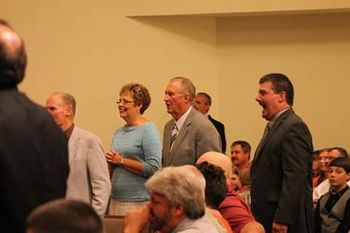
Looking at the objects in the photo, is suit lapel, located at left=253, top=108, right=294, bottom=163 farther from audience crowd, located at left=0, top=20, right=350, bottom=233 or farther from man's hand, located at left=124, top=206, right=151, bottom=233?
man's hand, located at left=124, top=206, right=151, bottom=233

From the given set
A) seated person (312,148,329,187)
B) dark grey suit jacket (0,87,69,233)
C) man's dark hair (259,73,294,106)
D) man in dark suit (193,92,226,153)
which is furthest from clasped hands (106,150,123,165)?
man in dark suit (193,92,226,153)

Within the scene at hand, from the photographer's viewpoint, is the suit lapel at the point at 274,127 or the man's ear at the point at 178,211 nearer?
the man's ear at the point at 178,211

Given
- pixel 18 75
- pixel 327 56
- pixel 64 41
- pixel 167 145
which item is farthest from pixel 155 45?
pixel 18 75

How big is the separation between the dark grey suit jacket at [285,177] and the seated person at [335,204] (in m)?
1.22

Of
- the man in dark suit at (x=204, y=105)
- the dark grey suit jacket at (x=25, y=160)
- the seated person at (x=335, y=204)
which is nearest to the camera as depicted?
the dark grey suit jacket at (x=25, y=160)

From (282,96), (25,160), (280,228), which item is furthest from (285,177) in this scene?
(25,160)

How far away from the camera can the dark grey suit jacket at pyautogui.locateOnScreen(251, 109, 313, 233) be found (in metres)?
4.59

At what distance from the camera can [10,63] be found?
2379 millimetres

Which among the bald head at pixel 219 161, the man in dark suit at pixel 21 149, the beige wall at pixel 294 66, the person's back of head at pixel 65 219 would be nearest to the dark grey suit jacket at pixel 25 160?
the man in dark suit at pixel 21 149

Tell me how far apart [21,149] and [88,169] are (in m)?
1.99

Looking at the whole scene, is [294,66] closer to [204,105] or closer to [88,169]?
[204,105]

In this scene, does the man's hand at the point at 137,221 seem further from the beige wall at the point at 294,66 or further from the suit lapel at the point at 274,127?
the beige wall at the point at 294,66

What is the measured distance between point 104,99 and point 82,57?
0.46 metres

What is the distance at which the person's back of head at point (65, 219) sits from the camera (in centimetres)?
194
